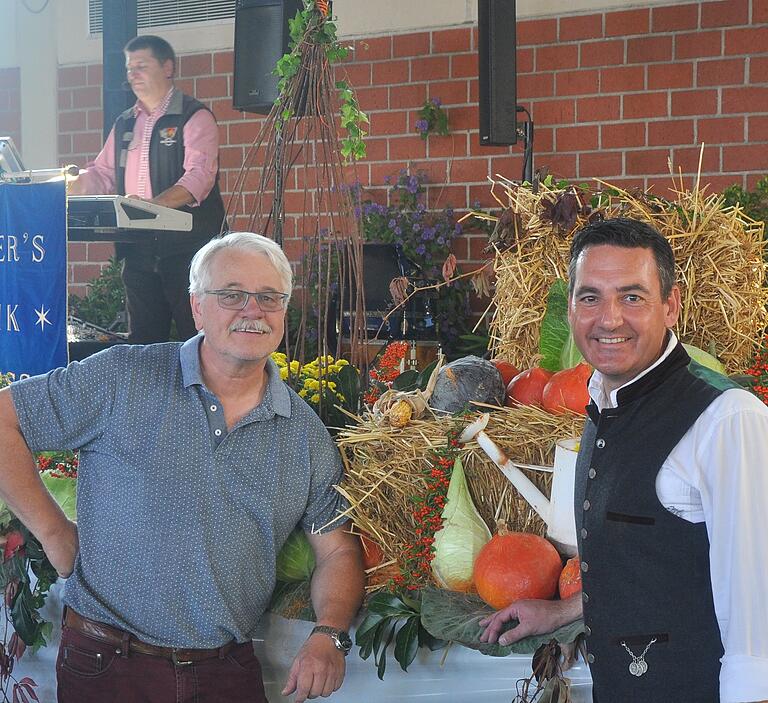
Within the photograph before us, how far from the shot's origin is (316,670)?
5.98ft

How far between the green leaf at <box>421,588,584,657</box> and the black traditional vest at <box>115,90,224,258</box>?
332 cm

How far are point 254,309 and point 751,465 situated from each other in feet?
3.35

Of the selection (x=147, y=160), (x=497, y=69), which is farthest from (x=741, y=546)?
(x=147, y=160)

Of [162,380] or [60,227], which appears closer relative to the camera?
[162,380]

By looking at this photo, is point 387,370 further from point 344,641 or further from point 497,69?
point 497,69

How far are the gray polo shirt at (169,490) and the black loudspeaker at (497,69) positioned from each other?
113 inches

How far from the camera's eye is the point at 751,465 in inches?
47.8

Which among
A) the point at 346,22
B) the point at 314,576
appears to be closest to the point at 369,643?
the point at 314,576

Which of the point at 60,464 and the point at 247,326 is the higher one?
the point at 247,326

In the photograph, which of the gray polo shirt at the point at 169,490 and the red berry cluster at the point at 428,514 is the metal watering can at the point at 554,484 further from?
the gray polo shirt at the point at 169,490

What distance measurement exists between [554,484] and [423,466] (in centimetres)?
26

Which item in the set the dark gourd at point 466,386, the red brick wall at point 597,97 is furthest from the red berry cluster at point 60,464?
the red brick wall at point 597,97

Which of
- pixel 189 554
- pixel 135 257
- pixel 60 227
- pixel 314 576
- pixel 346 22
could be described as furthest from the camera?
pixel 346 22

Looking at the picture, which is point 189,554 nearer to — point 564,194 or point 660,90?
point 564,194
